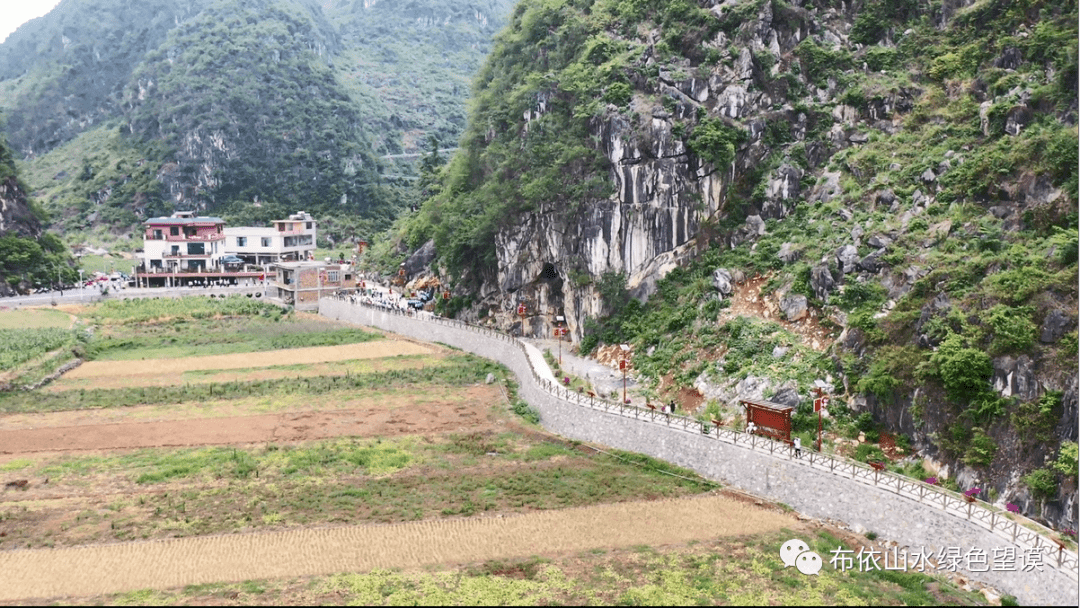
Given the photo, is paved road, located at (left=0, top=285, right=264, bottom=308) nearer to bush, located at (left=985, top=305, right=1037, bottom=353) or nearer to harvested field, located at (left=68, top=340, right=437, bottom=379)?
harvested field, located at (left=68, top=340, right=437, bottom=379)

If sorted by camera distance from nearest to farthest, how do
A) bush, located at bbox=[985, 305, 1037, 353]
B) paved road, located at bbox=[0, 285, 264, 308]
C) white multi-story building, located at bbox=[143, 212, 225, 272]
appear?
bush, located at bbox=[985, 305, 1037, 353], paved road, located at bbox=[0, 285, 264, 308], white multi-story building, located at bbox=[143, 212, 225, 272]

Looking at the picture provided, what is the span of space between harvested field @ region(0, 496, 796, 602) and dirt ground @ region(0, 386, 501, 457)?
14.9m

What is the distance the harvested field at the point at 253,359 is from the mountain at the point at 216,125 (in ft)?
229

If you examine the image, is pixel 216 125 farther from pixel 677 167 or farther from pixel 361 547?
pixel 361 547

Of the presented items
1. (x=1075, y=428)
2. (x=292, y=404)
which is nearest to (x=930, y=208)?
(x=1075, y=428)

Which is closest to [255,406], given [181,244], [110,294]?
[110,294]

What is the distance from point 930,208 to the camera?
47.6 metres

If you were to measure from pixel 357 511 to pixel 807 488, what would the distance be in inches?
723

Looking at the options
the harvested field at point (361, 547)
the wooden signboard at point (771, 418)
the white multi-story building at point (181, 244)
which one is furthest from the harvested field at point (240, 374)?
the white multi-story building at point (181, 244)

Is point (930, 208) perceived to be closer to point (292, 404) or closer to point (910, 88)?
point (910, 88)

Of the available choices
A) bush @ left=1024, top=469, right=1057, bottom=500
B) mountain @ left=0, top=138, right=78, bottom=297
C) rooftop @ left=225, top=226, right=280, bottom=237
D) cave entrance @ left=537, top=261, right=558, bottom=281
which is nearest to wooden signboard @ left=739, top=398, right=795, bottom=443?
bush @ left=1024, top=469, right=1057, bottom=500

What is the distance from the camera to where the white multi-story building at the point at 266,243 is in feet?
384

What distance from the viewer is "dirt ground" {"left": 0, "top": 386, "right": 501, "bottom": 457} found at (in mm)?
46125

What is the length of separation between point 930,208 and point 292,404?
4041 centimetres
